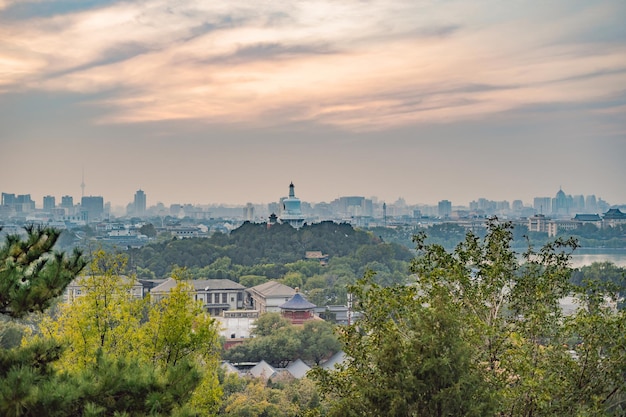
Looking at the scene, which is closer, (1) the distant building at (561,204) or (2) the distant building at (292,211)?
(2) the distant building at (292,211)

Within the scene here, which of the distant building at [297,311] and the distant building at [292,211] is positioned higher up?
the distant building at [292,211]

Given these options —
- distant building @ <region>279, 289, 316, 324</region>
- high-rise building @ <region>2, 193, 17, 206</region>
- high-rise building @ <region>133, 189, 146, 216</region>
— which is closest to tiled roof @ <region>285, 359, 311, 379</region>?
distant building @ <region>279, 289, 316, 324</region>

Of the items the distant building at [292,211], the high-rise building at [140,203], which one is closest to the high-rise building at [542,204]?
the high-rise building at [140,203]

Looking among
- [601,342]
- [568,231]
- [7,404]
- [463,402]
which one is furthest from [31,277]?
[568,231]

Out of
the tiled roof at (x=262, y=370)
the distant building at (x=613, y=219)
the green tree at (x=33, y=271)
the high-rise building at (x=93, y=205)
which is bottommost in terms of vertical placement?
the tiled roof at (x=262, y=370)

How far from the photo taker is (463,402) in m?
4.59

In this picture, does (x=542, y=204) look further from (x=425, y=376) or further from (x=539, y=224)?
(x=425, y=376)

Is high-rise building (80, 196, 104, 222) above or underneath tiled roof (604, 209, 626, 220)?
above

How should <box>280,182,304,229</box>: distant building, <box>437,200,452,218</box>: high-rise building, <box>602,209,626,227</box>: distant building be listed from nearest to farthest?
<box>280,182,304,229</box>: distant building < <box>602,209,626,227</box>: distant building < <box>437,200,452,218</box>: high-rise building

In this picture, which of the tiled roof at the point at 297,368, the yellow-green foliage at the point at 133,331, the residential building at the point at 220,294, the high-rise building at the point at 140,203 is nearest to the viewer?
the yellow-green foliage at the point at 133,331

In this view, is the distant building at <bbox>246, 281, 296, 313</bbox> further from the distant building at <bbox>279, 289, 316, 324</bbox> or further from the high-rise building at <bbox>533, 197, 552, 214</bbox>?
the high-rise building at <bbox>533, 197, 552, 214</bbox>

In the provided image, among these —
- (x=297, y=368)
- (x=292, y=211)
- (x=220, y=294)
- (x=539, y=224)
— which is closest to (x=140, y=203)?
(x=539, y=224)

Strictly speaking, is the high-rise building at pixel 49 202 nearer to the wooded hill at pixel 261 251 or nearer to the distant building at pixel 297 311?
the wooded hill at pixel 261 251

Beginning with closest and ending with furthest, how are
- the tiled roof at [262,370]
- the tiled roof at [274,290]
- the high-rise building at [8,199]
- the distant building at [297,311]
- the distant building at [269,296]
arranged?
the tiled roof at [262,370], the distant building at [297,311], the distant building at [269,296], the tiled roof at [274,290], the high-rise building at [8,199]
